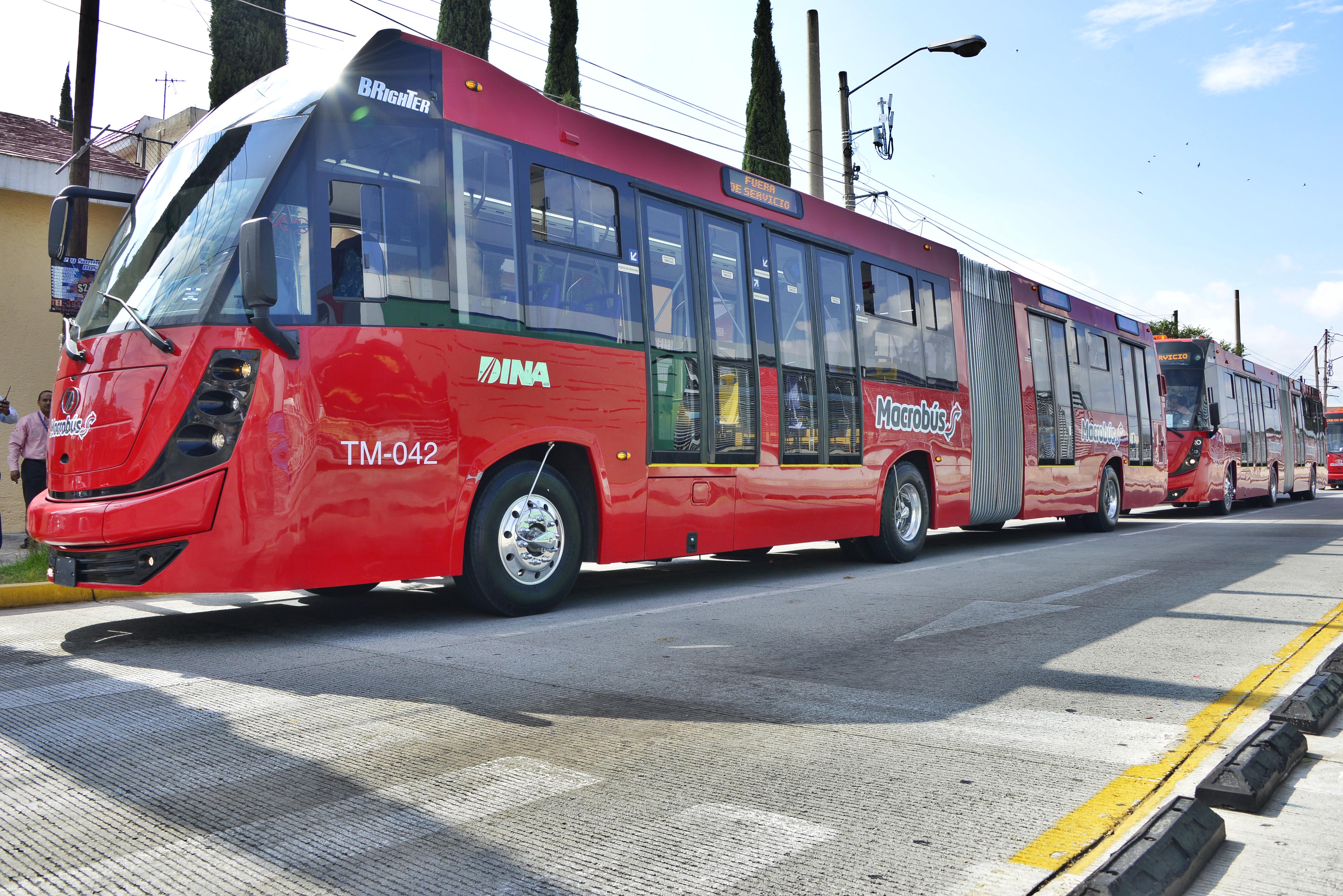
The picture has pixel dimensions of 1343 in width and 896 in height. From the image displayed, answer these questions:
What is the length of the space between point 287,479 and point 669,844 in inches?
146

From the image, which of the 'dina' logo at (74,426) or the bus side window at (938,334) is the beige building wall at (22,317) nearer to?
the 'dina' logo at (74,426)

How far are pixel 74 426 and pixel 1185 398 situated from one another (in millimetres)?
21885

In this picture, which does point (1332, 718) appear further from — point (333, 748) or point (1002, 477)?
point (1002, 477)

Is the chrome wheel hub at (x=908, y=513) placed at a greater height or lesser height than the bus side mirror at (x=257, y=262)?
lesser

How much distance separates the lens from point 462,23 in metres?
21.2

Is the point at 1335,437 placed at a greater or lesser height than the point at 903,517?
greater

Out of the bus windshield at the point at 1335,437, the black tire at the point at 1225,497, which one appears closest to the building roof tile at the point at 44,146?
the black tire at the point at 1225,497

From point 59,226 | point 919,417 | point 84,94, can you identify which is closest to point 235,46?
point 84,94

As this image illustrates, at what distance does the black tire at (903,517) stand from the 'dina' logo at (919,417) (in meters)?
0.45

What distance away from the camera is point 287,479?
222 inches

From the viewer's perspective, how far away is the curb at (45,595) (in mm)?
8000

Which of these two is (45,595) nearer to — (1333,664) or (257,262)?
(257,262)

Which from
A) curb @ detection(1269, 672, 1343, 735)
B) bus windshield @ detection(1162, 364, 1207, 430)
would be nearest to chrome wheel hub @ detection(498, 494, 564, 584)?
curb @ detection(1269, 672, 1343, 735)

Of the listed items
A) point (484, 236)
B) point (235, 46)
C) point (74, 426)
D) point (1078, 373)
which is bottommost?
point (74, 426)
